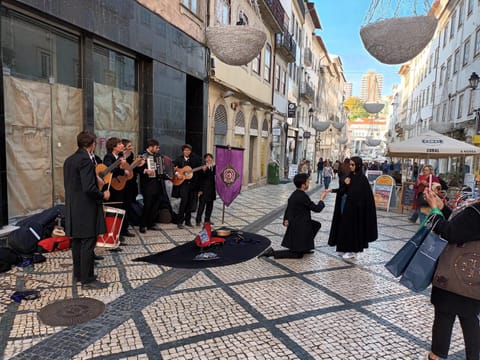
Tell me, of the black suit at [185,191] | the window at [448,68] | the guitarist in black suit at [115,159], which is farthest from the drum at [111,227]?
the window at [448,68]

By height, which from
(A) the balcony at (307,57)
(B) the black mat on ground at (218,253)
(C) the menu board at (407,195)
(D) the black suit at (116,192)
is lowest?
(B) the black mat on ground at (218,253)

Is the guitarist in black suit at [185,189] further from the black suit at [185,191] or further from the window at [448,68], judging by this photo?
the window at [448,68]

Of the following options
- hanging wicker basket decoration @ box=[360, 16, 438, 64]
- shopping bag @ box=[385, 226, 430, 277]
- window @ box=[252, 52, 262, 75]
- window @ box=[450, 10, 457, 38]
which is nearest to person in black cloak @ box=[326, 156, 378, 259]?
hanging wicker basket decoration @ box=[360, 16, 438, 64]

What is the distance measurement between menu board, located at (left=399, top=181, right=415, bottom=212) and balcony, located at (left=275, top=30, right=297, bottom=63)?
11592mm

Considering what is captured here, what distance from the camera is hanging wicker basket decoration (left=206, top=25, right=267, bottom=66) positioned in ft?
19.6

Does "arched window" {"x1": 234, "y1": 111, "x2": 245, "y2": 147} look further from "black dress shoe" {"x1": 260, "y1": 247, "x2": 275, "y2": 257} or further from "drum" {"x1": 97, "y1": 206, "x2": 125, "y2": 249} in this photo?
"drum" {"x1": 97, "y1": 206, "x2": 125, "y2": 249}

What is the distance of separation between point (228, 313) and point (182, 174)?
4239mm

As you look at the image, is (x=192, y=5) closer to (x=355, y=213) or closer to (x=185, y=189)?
(x=185, y=189)

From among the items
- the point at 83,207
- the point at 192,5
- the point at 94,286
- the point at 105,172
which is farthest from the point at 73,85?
the point at 192,5

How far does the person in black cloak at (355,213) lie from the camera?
5691 millimetres

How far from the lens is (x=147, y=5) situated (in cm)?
810

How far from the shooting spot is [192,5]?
1033 cm

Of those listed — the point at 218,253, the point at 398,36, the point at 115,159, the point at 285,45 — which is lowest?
the point at 218,253

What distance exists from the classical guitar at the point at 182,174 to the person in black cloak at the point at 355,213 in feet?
10.5
